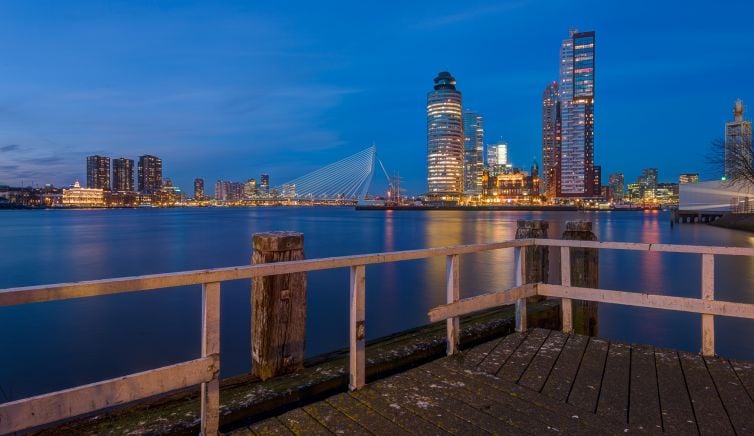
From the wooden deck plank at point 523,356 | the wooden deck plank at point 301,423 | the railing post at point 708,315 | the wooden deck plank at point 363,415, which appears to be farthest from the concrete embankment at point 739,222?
the wooden deck plank at point 301,423

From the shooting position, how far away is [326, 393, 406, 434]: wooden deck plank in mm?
3487

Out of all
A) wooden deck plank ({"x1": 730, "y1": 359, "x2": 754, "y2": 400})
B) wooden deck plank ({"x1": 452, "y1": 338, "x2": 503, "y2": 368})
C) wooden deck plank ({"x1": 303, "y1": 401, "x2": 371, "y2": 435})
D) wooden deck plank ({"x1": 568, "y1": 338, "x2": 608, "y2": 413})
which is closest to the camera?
wooden deck plank ({"x1": 303, "y1": 401, "x2": 371, "y2": 435})

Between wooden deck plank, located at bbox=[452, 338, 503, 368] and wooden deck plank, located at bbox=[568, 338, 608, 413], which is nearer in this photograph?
wooden deck plank, located at bbox=[568, 338, 608, 413]

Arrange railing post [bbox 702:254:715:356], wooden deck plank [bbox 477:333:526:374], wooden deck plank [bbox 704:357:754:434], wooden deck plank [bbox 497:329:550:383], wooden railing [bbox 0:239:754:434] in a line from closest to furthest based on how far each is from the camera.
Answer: wooden railing [bbox 0:239:754:434]
wooden deck plank [bbox 704:357:754:434]
wooden deck plank [bbox 497:329:550:383]
wooden deck plank [bbox 477:333:526:374]
railing post [bbox 702:254:715:356]

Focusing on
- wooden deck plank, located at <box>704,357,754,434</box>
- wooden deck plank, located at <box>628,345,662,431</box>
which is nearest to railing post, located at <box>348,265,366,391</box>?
wooden deck plank, located at <box>628,345,662,431</box>

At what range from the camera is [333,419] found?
362cm

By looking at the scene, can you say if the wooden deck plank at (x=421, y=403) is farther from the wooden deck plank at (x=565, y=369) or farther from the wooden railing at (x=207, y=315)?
the wooden deck plank at (x=565, y=369)

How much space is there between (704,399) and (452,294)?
2.37m

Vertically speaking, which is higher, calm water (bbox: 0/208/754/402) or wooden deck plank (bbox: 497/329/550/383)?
wooden deck plank (bbox: 497/329/550/383)

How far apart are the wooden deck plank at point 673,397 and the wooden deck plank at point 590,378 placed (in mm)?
506

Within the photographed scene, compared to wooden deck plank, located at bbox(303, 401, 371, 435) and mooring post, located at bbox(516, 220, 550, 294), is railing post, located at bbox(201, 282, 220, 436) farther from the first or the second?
mooring post, located at bbox(516, 220, 550, 294)

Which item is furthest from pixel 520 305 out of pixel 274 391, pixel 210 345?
pixel 210 345

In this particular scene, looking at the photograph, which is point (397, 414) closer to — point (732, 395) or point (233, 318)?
point (732, 395)

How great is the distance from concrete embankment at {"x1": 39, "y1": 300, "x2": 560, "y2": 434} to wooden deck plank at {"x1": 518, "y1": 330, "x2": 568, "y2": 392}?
77 centimetres
